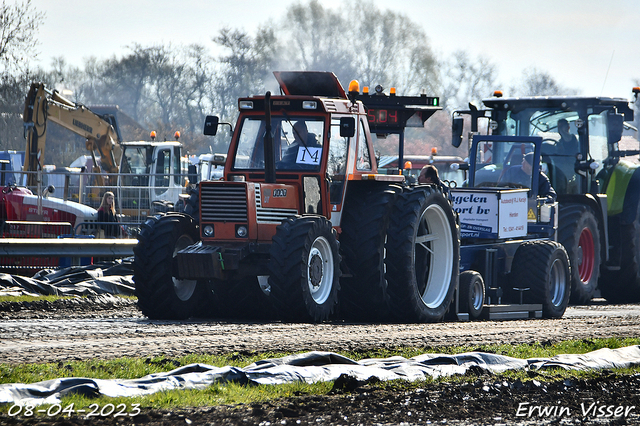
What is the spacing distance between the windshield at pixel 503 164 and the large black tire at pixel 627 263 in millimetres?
2944

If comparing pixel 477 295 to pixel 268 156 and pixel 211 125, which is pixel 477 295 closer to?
pixel 268 156

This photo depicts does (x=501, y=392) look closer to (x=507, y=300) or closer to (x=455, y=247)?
(x=455, y=247)

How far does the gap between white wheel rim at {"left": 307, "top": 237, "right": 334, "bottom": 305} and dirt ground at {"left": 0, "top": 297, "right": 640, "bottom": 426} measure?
1.48ft

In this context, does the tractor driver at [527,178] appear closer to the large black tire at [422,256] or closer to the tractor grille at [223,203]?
the large black tire at [422,256]

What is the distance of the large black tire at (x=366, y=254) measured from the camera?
9875mm

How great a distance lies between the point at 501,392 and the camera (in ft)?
17.8

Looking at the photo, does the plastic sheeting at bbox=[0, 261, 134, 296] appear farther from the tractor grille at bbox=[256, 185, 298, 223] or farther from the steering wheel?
the steering wheel

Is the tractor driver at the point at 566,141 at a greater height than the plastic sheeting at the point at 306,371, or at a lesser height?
greater

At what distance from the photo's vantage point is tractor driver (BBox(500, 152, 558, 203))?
13.5m

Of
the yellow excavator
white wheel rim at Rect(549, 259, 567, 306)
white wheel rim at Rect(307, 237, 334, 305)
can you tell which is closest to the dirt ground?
white wheel rim at Rect(307, 237, 334, 305)

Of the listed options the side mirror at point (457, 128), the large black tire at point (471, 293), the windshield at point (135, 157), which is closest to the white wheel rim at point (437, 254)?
the large black tire at point (471, 293)

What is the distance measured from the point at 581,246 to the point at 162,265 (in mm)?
8158

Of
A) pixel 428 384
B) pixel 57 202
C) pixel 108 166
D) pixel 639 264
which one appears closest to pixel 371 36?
pixel 108 166

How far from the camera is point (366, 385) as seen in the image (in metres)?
5.45
